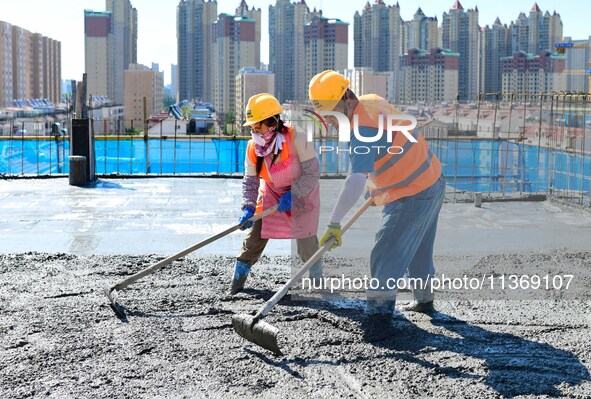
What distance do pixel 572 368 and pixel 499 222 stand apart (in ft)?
18.4

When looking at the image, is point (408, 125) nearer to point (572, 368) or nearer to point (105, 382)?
point (572, 368)

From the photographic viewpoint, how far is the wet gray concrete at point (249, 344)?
4006mm

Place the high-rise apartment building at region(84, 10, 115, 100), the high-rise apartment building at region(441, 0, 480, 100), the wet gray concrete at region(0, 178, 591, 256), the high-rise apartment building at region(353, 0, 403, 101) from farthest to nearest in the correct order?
the high-rise apartment building at region(84, 10, 115, 100), the high-rise apartment building at region(441, 0, 480, 100), the high-rise apartment building at region(353, 0, 403, 101), the wet gray concrete at region(0, 178, 591, 256)

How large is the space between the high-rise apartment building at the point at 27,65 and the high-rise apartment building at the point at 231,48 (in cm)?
2696

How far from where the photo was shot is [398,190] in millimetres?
4867

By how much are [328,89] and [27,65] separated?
406 feet

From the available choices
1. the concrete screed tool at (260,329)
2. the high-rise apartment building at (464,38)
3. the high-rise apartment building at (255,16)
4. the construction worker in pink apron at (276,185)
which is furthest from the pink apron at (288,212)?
the high-rise apartment building at (464,38)

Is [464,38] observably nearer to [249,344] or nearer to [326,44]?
[326,44]

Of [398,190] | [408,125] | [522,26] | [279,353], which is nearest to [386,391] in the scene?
[279,353]

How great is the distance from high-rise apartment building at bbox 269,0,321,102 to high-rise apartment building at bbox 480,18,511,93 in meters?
30.8

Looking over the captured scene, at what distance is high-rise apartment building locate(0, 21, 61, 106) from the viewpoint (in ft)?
353
